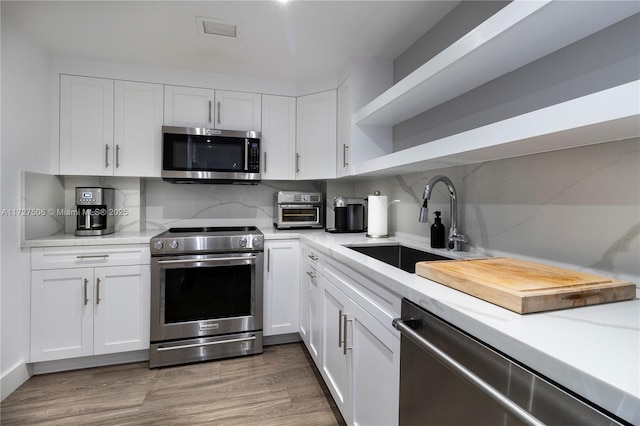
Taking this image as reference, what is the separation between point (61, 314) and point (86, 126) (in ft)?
4.50

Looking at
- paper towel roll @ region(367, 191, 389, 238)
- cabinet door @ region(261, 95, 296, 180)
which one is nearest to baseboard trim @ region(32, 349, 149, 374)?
cabinet door @ region(261, 95, 296, 180)

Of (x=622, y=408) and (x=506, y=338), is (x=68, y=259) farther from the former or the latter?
(x=622, y=408)

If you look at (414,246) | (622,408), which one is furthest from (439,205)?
(622,408)

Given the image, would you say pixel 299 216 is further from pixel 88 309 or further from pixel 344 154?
pixel 88 309

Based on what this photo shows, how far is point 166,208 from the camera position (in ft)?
9.46

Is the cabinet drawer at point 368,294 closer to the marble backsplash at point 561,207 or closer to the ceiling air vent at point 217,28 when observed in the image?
the marble backsplash at point 561,207

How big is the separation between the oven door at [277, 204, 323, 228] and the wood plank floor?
110 cm

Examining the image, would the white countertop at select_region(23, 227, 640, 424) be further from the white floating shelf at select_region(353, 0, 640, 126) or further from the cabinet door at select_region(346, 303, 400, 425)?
the white floating shelf at select_region(353, 0, 640, 126)

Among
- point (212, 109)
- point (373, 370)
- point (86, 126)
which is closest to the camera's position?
point (373, 370)

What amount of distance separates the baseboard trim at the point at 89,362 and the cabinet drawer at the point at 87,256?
0.67 m

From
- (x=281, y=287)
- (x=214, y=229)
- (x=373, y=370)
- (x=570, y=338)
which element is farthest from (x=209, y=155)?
(x=570, y=338)

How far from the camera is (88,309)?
7.09 ft

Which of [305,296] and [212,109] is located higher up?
[212,109]

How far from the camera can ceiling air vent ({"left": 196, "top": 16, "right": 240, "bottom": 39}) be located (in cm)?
190
